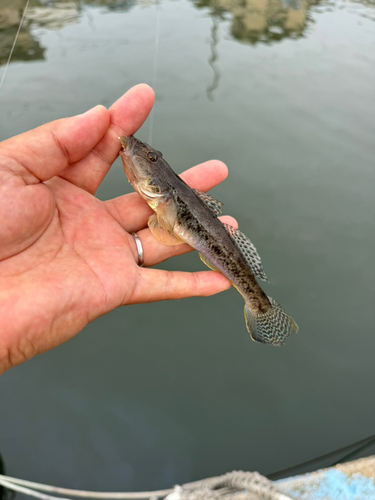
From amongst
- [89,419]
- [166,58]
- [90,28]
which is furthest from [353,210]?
Answer: [90,28]

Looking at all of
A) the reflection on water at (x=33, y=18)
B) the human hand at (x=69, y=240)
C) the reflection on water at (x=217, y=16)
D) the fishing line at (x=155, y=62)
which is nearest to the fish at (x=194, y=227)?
the human hand at (x=69, y=240)

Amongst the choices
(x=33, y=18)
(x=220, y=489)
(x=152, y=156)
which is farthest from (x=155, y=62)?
(x=220, y=489)

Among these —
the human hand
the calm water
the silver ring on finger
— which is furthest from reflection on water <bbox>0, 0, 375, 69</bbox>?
the silver ring on finger

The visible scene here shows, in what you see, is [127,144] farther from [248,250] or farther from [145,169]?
[248,250]

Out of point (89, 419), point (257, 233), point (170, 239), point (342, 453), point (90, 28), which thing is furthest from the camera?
point (90, 28)

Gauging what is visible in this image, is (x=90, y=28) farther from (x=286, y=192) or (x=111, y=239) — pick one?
(x=111, y=239)

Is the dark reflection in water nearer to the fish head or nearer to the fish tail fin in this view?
the fish head
